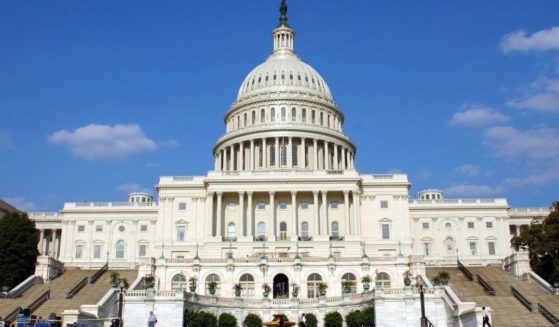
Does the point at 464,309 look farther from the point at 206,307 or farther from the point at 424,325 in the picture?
the point at 206,307

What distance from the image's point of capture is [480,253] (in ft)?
331

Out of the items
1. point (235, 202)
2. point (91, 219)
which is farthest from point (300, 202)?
point (91, 219)

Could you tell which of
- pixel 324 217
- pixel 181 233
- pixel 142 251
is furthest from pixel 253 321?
pixel 142 251

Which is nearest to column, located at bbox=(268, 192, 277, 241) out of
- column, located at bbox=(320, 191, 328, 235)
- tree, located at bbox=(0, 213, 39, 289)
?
column, located at bbox=(320, 191, 328, 235)

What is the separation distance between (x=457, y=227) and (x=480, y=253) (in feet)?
16.7

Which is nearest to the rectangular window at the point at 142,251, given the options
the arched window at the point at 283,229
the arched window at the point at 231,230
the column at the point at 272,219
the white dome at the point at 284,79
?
the arched window at the point at 231,230

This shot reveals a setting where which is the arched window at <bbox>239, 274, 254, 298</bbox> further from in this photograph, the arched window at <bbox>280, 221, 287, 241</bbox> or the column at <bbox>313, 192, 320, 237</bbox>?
the arched window at <bbox>280, 221, 287, 241</bbox>

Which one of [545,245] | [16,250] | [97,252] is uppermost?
[97,252]

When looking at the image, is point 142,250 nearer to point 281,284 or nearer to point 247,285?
point 247,285

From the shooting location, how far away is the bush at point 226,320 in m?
55.5

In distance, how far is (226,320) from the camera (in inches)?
2190

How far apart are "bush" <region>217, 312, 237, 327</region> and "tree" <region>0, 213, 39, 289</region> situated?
28862 mm

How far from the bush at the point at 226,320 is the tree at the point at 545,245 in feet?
103

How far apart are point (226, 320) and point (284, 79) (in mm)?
71441
